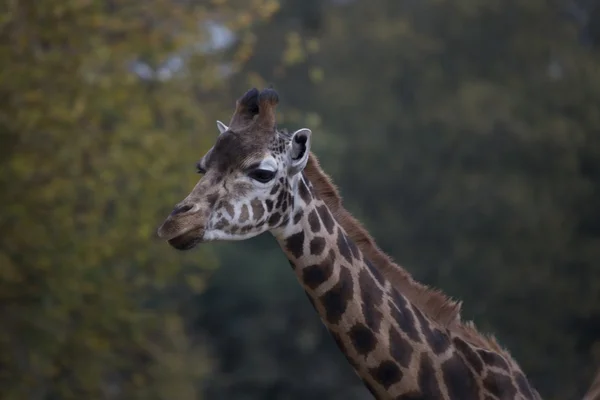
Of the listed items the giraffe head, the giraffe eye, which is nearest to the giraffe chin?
the giraffe head

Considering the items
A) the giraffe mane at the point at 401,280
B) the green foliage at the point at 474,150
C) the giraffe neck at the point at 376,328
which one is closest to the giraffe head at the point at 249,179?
the giraffe neck at the point at 376,328

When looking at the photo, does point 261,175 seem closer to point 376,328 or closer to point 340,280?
point 340,280

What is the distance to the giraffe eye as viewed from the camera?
7652mm

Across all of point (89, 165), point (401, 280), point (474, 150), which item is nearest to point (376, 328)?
point (401, 280)

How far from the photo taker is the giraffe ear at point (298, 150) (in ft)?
25.4

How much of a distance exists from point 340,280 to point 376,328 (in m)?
0.33

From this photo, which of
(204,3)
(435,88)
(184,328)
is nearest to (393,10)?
(435,88)

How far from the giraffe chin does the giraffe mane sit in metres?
0.99

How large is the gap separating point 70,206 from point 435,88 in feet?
76.6

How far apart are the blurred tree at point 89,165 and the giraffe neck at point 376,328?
10718 millimetres

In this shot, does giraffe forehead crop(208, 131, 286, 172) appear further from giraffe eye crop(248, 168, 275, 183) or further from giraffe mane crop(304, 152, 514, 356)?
giraffe mane crop(304, 152, 514, 356)

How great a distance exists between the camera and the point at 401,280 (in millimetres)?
8000

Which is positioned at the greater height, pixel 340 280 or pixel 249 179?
pixel 249 179

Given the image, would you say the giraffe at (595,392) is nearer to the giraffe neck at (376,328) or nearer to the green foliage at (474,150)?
the giraffe neck at (376,328)
